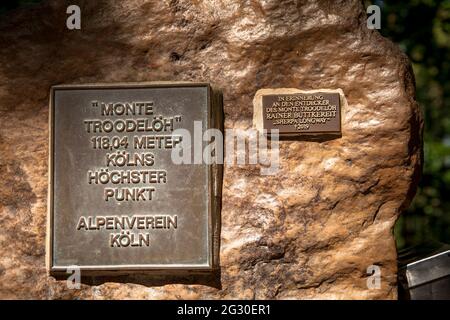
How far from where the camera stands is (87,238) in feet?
12.6

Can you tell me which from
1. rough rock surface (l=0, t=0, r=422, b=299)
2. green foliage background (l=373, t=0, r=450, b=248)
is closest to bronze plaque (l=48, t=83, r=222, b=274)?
rough rock surface (l=0, t=0, r=422, b=299)

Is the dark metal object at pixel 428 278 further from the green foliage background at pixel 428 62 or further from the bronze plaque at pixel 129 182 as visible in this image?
the green foliage background at pixel 428 62

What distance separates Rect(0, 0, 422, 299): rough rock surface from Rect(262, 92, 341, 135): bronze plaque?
0.08m

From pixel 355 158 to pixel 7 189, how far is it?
2.20 m

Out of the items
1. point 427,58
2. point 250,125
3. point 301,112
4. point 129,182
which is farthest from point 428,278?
point 427,58

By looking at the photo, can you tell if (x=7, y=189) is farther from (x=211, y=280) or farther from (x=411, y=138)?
(x=411, y=138)

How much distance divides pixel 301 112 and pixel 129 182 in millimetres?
1160

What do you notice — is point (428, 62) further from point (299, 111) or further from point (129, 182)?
point (129, 182)

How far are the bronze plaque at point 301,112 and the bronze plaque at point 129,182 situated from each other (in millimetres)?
333

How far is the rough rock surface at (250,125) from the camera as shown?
3.79 metres

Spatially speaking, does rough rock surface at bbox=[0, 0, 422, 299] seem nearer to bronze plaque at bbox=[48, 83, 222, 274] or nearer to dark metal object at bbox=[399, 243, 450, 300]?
bronze plaque at bbox=[48, 83, 222, 274]

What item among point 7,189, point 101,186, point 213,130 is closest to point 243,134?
point 213,130

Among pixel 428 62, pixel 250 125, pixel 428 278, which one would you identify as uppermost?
pixel 428 62

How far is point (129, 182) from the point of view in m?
A: 3.86
